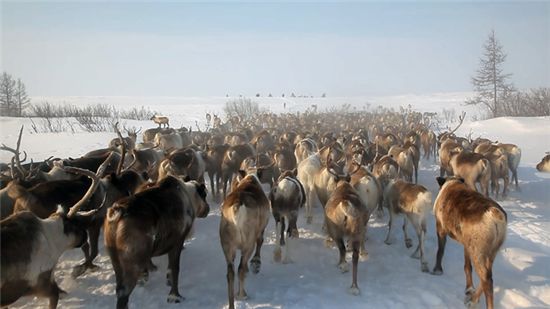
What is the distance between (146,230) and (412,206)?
5.45 m

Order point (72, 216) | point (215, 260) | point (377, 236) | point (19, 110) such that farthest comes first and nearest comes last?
point (19, 110)
point (377, 236)
point (215, 260)
point (72, 216)

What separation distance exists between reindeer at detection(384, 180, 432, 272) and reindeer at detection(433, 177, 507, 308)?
2.50ft

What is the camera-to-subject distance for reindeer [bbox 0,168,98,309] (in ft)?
16.3

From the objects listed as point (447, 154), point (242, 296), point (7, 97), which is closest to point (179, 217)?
point (242, 296)

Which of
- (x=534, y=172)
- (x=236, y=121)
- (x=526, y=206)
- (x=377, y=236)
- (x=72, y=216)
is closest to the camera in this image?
(x=72, y=216)

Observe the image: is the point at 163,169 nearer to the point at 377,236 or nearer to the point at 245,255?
the point at 245,255

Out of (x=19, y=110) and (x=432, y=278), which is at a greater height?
(x=19, y=110)

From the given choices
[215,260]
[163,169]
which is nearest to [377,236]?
[215,260]

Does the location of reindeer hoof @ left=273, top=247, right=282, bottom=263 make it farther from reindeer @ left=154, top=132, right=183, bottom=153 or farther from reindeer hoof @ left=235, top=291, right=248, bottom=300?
reindeer @ left=154, top=132, right=183, bottom=153

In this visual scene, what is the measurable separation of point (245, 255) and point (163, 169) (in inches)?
196

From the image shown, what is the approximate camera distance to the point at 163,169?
411 inches

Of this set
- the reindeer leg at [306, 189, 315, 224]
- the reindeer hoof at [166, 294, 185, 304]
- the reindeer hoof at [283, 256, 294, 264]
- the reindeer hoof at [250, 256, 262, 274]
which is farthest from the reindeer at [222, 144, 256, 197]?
the reindeer hoof at [166, 294, 185, 304]

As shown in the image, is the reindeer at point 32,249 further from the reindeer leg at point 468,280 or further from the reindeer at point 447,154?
the reindeer at point 447,154

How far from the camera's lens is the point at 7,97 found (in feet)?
134
